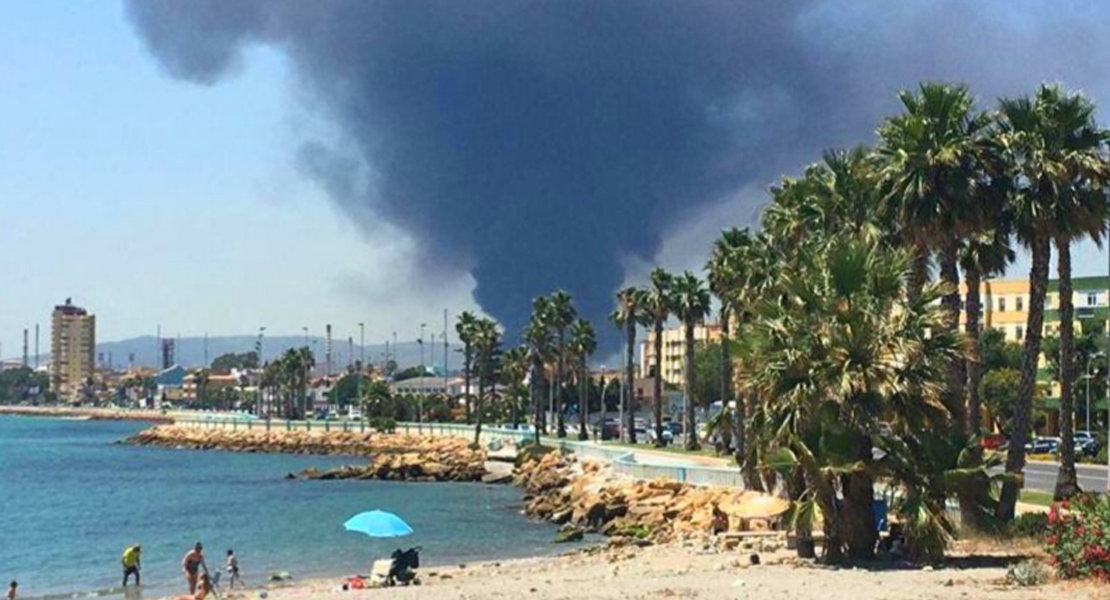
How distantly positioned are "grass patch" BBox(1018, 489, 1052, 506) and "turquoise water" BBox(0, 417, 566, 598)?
1610 cm

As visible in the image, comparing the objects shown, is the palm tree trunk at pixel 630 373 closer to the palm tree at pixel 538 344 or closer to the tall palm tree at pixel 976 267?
the palm tree at pixel 538 344

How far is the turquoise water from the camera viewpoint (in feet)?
157

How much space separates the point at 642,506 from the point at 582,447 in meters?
31.2

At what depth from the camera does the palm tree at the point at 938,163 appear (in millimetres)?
33188

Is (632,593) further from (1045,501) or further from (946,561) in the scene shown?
(1045,501)

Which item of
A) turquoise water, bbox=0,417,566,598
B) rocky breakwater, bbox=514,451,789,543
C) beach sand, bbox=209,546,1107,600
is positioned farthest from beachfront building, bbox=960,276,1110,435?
beach sand, bbox=209,546,1107,600

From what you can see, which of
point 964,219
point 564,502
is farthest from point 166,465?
point 964,219

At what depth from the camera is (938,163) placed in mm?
33125

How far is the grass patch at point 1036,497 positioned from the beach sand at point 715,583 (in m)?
10.8

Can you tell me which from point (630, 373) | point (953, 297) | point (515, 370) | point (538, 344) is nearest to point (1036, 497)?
point (953, 297)

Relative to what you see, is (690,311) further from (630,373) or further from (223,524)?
(223,524)

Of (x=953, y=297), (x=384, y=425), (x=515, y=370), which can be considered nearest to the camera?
(x=953, y=297)

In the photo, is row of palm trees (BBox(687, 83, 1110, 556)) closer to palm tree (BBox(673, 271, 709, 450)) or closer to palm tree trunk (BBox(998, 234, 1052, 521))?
palm tree trunk (BBox(998, 234, 1052, 521))

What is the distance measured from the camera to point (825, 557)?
28.7 meters
